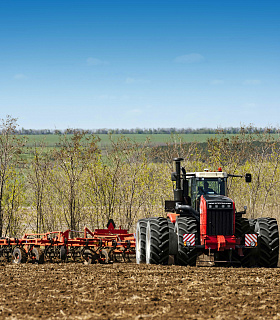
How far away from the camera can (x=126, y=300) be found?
7.96 meters

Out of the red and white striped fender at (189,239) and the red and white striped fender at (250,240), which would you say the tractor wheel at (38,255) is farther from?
the red and white striped fender at (250,240)

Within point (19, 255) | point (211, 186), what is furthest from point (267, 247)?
point (19, 255)

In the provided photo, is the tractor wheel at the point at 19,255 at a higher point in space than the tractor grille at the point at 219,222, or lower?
lower

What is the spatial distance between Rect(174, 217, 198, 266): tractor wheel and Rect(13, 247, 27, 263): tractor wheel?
5209 mm

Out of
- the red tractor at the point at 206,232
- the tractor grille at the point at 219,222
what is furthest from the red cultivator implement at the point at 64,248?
the tractor grille at the point at 219,222

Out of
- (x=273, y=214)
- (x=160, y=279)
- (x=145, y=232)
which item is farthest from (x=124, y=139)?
(x=160, y=279)

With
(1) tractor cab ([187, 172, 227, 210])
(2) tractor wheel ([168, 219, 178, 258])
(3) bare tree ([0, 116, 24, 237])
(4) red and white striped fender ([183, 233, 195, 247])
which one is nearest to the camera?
(4) red and white striped fender ([183, 233, 195, 247])

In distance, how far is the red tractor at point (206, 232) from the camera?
1213 centimetres

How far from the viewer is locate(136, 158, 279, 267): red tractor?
12133 mm

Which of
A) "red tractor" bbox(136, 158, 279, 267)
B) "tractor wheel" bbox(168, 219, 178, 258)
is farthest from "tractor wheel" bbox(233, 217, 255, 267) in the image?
"tractor wheel" bbox(168, 219, 178, 258)

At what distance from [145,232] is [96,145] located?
1502cm

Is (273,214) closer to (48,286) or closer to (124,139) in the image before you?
(124,139)

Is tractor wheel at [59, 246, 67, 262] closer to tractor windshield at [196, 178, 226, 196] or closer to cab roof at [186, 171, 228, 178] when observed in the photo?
cab roof at [186, 171, 228, 178]

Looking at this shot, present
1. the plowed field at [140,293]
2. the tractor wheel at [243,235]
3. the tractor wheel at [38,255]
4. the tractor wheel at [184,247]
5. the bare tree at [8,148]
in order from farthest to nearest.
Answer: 1. the bare tree at [8,148]
2. the tractor wheel at [38,255]
3. the tractor wheel at [243,235]
4. the tractor wheel at [184,247]
5. the plowed field at [140,293]
